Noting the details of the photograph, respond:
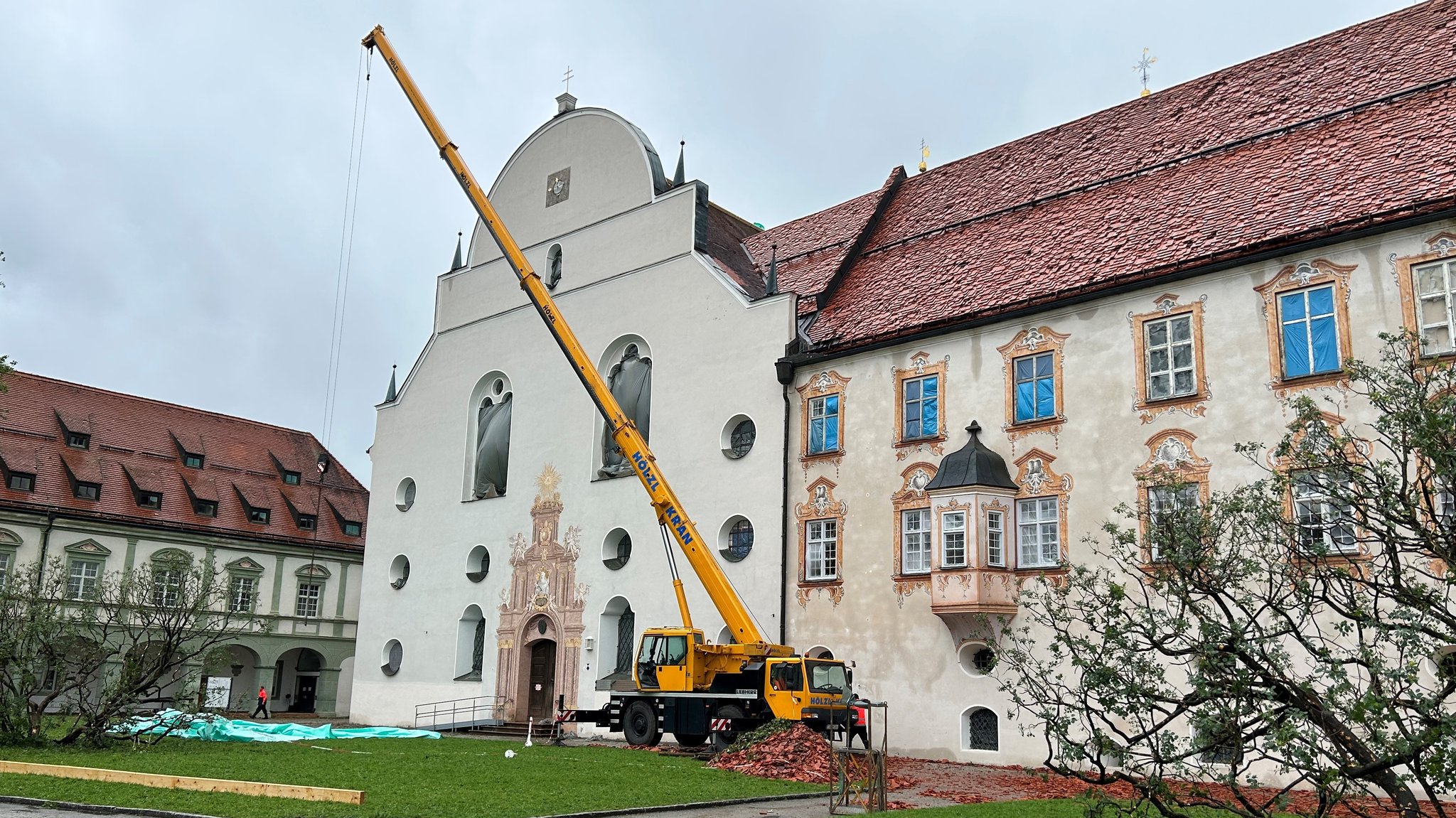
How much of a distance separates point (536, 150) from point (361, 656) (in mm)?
15378

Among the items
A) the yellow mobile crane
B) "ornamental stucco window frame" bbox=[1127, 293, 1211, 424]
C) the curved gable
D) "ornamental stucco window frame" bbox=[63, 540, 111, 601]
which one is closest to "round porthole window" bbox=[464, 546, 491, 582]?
the yellow mobile crane

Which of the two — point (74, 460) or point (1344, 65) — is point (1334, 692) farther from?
point (74, 460)

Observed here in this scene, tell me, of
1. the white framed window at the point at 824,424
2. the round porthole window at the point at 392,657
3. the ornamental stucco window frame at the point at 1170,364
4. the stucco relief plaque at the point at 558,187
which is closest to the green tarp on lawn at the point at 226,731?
the round porthole window at the point at 392,657

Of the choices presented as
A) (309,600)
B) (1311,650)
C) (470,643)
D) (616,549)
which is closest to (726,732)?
(616,549)

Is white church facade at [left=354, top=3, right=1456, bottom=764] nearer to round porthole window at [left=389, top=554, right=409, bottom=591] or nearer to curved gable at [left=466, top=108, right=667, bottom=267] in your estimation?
curved gable at [left=466, top=108, right=667, bottom=267]

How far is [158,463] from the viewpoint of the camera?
150ft

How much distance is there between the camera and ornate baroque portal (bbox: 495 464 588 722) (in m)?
29.5

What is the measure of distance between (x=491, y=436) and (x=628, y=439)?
379 inches

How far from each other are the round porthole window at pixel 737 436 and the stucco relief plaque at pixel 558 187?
9.34 metres

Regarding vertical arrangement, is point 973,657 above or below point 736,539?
below

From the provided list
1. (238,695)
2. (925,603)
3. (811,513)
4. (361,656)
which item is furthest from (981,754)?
(238,695)

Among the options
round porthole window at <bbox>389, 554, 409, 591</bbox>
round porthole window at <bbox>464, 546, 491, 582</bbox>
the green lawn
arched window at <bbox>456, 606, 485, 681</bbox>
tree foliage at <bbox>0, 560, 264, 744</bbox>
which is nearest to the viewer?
the green lawn

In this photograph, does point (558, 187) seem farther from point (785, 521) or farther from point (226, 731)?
point (226, 731)

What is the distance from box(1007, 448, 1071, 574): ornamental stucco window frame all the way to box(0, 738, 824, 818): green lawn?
6.76 meters
